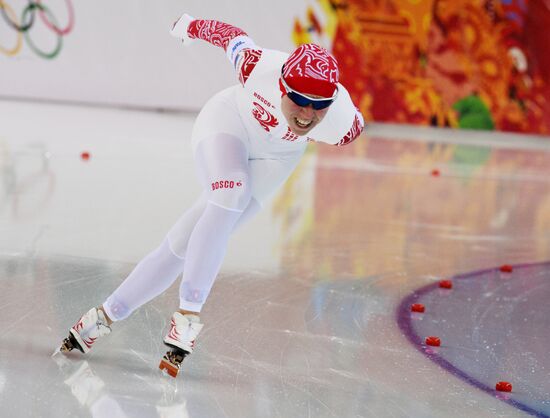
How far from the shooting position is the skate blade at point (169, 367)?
121 inches

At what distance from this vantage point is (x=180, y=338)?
3.03 metres

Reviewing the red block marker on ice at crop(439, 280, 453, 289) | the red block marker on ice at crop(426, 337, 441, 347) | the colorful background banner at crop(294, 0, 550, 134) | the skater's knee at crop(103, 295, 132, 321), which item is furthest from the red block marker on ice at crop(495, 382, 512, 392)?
the colorful background banner at crop(294, 0, 550, 134)

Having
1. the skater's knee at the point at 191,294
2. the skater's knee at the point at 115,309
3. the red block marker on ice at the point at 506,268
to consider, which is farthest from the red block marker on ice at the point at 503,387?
the red block marker on ice at the point at 506,268

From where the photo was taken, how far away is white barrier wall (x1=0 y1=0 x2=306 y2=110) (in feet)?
47.0

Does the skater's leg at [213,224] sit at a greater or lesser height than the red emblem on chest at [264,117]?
A: lesser

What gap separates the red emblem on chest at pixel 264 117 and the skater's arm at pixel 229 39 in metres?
0.10

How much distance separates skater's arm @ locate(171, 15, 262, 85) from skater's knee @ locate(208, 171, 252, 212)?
1.15 feet

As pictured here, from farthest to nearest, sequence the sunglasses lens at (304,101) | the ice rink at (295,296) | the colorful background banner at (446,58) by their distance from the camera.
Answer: the colorful background banner at (446,58)
the ice rink at (295,296)
the sunglasses lens at (304,101)

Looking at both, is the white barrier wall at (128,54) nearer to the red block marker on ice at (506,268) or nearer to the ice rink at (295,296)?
the ice rink at (295,296)

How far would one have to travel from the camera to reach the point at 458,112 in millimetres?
14953

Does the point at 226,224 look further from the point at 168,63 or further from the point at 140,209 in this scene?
the point at 168,63

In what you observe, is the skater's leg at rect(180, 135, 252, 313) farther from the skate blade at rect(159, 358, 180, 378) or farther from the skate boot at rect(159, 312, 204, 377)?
the skate blade at rect(159, 358, 180, 378)

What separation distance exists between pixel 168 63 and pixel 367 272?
10060 millimetres

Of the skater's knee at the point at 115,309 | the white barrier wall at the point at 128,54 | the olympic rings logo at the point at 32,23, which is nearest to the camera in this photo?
the skater's knee at the point at 115,309
